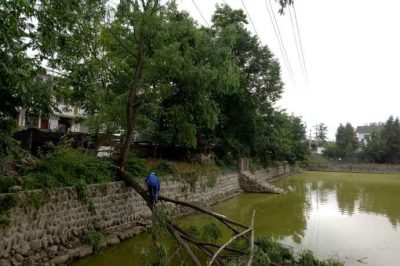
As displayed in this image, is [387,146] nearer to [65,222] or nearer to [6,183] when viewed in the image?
[65,222]

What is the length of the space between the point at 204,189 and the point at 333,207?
7.89m

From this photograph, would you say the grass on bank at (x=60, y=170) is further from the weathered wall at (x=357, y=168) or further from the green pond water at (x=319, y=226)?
the weathered wall at (x=357, y=168)

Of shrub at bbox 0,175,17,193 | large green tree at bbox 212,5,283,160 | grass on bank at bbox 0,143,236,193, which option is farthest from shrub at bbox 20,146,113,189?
large green tree at bbox 212,5,283,160

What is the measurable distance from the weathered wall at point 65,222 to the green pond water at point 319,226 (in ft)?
2.21

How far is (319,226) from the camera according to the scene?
1482 cm

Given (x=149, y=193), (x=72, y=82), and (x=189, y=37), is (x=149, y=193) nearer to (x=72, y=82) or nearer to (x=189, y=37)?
(x=72, y=82)

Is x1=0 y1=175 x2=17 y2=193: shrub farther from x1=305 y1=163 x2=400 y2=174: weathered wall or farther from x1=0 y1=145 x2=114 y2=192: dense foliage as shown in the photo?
x1=305 y1=163 x2=400 y2=174: weathered wall

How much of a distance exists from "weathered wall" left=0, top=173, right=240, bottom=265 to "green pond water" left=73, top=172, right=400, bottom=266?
0.67 meters

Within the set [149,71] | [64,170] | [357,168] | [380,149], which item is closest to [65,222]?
[64,170]

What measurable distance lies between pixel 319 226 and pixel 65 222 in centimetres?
1056

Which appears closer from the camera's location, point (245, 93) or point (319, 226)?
point (319, 226)

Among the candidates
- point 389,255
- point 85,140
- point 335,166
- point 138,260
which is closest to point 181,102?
point 85,140

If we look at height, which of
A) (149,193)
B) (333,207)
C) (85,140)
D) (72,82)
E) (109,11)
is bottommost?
(333,207)

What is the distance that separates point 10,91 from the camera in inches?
247
